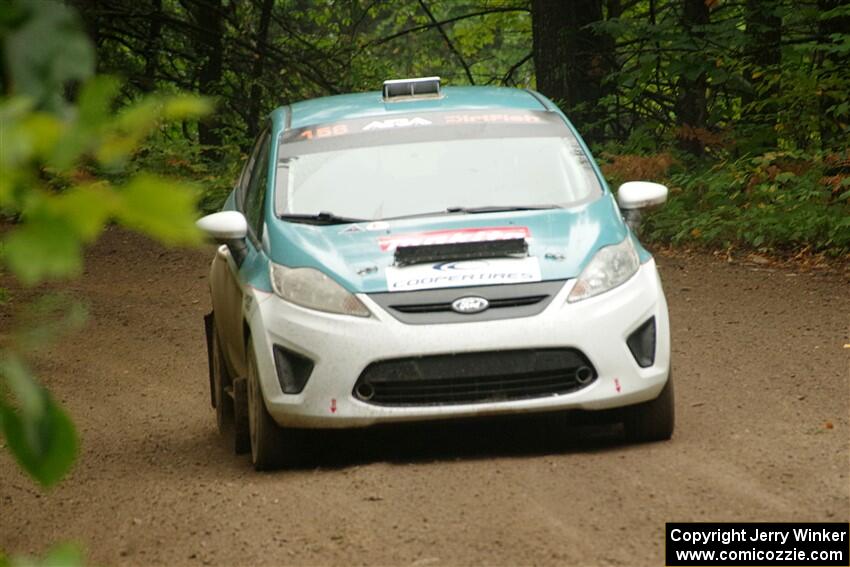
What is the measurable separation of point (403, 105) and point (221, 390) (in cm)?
192

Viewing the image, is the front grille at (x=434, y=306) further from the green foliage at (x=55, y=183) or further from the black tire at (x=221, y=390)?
the green foliage at (x=55, y=183)

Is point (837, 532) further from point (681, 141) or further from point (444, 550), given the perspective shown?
point (681, 141)

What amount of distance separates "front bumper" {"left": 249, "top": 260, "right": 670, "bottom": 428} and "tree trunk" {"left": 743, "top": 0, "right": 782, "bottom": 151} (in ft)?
32.9

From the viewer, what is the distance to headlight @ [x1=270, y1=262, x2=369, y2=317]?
258 inches

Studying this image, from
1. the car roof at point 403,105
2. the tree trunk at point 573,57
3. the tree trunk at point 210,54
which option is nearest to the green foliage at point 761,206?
the tree trunk at point 573,57

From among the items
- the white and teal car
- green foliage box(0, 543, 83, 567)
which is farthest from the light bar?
green foliage box(0, 543, 83, 567)

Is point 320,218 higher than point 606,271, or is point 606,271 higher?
point 320,218

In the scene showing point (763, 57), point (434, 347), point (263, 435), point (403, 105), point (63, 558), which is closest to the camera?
point (63, 558)

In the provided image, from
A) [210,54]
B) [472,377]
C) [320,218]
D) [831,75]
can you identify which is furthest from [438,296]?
[210,54]

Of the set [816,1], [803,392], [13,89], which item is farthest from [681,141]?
[13,89]

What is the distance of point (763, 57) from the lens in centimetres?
1756

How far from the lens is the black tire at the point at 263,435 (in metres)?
6.80

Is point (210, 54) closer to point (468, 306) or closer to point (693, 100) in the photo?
point (693, 100)

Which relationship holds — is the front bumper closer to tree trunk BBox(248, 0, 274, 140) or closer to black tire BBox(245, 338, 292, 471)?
A: black tire BBox(245, 338, 292, 471)
